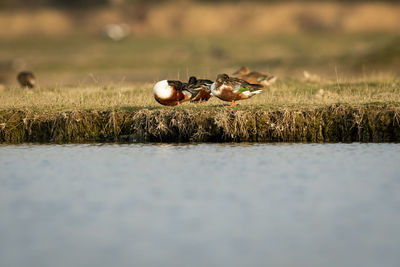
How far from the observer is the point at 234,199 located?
9484 mm

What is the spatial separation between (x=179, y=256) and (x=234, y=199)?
232cm

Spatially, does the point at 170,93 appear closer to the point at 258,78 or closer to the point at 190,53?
the point at 258,78

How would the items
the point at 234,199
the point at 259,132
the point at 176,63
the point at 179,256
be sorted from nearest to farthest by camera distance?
the point at 179,256, the point at 234,199, the point at 259,132, the point at 176,63

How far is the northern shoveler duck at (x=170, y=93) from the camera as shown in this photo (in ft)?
48.2

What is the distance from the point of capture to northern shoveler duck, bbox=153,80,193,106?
578 inches

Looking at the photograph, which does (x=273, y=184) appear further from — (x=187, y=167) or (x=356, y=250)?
(x=356, y=250)

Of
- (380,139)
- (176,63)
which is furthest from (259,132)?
(176,63)

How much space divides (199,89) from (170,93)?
0.90 meters

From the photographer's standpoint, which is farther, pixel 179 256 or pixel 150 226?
pixel 150 226

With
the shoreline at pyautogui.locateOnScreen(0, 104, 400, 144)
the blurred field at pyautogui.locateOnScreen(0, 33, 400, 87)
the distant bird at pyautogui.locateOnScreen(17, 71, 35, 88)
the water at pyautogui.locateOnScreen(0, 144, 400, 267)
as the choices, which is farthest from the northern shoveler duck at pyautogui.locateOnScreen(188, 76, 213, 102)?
the blurred field at pyautogui.locateOnScreen(0, 33, 400, 87)

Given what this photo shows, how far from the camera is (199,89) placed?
1534cm

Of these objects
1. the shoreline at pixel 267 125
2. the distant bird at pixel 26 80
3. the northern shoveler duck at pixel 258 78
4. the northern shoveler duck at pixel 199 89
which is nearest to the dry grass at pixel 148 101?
the northern shoveler duck at pixel 199 89

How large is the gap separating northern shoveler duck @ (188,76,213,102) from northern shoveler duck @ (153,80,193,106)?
18 cm

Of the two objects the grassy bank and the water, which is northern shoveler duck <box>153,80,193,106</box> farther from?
the water
